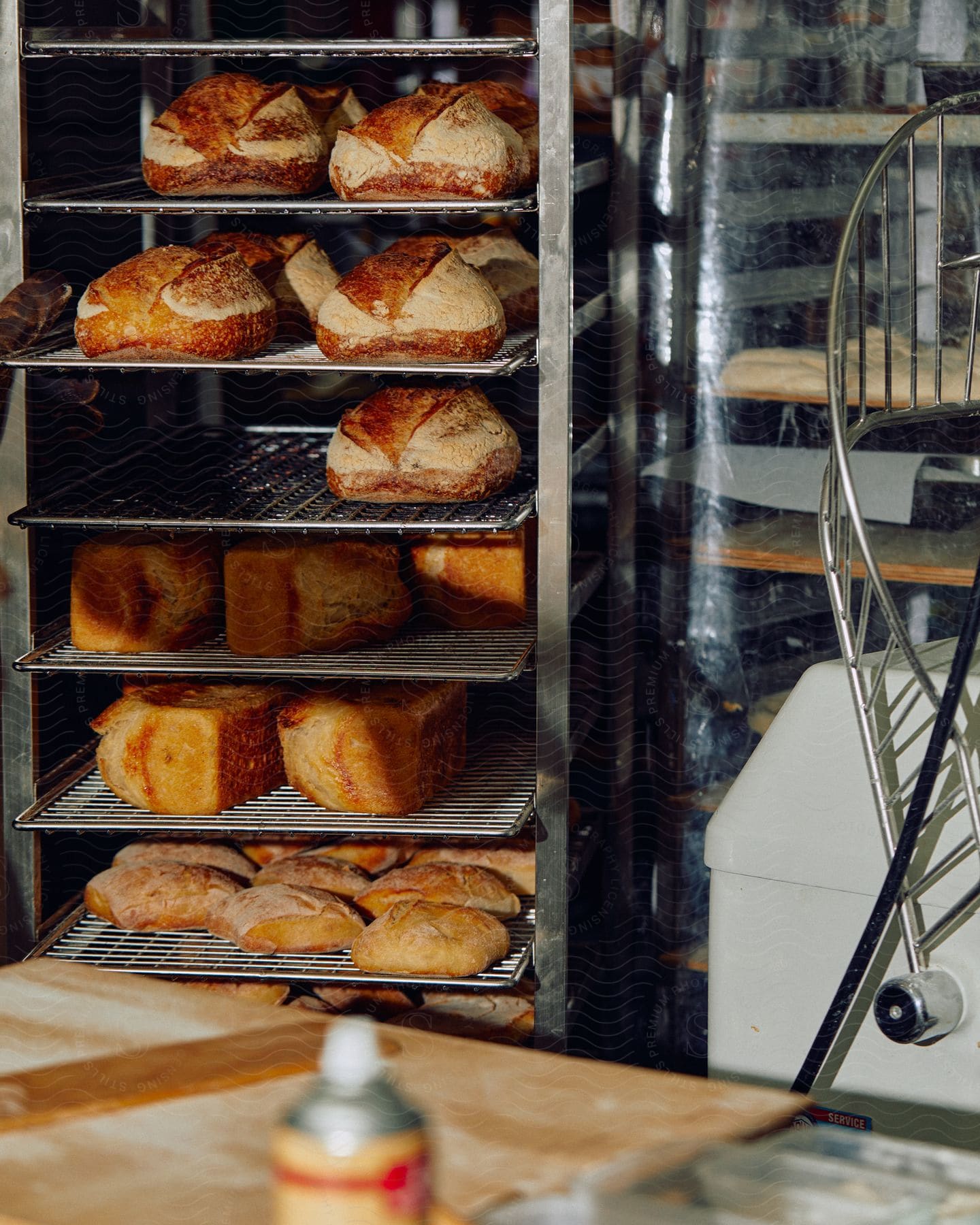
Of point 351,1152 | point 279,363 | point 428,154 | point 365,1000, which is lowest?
point 365,1000

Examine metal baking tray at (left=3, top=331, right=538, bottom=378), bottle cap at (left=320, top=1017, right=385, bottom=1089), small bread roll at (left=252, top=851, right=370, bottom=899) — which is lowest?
small bread roll at (left=252, top=851, right=370, bottom=899)

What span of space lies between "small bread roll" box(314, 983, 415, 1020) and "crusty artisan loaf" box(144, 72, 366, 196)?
0.88m

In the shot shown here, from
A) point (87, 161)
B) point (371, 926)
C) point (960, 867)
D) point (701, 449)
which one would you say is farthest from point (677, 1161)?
point (87, 161)

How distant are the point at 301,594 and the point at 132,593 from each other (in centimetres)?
19

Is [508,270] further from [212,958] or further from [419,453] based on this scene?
[212,958]

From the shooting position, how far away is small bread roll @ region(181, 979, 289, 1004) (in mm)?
1556

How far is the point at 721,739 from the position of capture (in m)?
1.82

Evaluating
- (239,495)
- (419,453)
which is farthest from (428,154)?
(239,495)

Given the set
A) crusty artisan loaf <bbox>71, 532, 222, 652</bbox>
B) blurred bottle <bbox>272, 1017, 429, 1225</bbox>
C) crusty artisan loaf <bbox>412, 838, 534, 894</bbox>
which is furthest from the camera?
crusty artisan loaf <bbox>412, 838, 534, 894</bbox>

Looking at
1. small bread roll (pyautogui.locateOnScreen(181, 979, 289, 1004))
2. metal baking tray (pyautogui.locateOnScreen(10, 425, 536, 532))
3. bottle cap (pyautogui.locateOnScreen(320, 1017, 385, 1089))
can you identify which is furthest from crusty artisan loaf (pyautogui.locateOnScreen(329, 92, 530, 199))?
bottle cap (pyautogui.locateOnScreen(320, 1017, 385, 1089))

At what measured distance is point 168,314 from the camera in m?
1.44

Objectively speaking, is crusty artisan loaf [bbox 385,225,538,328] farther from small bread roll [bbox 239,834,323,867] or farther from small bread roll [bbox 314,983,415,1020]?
small bread roll [bbox 314,983,415,1020]

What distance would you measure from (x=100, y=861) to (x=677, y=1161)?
4.31 feet

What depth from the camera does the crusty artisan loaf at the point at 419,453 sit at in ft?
4.83
